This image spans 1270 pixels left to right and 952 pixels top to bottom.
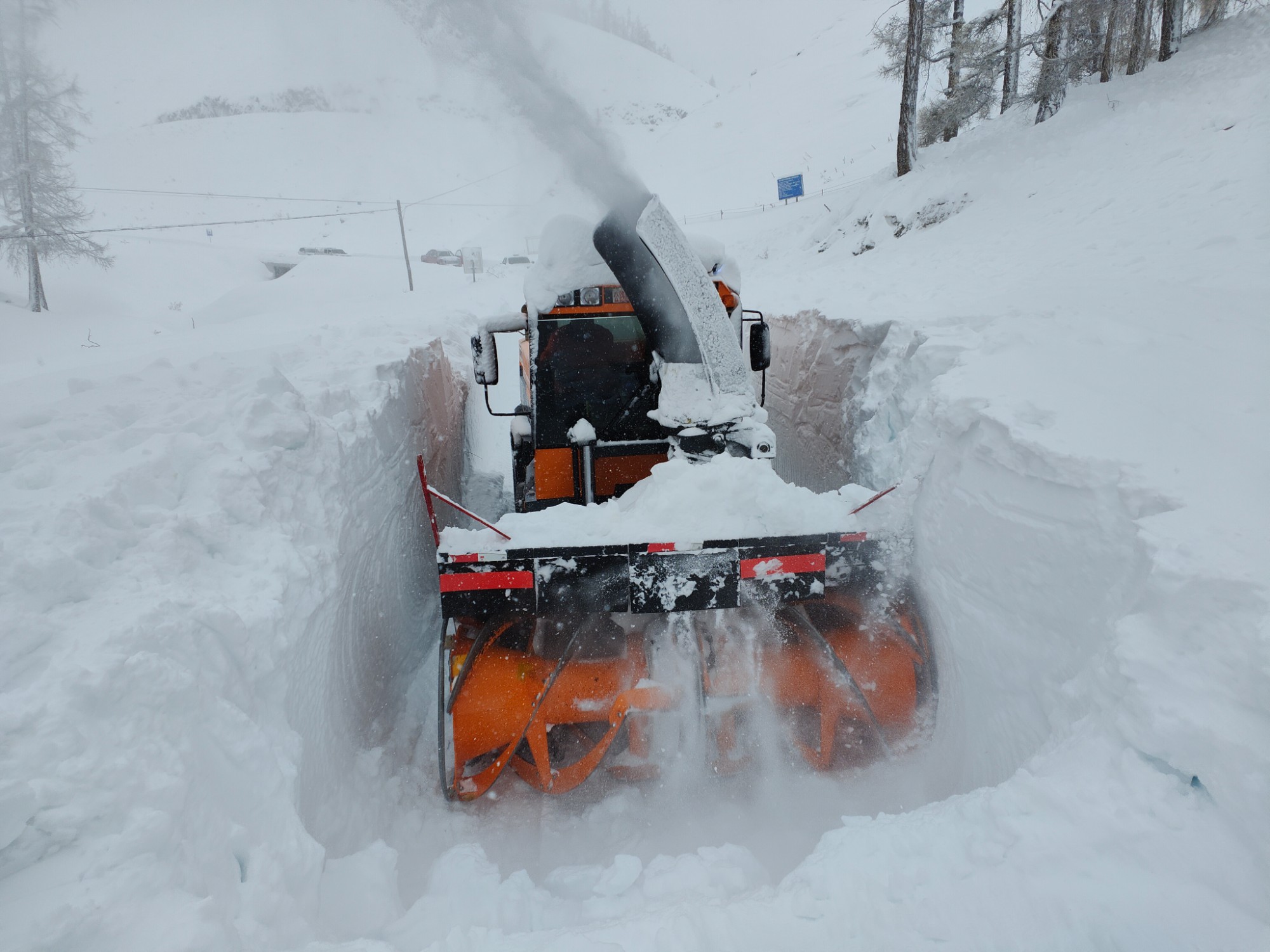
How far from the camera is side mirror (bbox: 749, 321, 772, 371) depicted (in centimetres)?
431

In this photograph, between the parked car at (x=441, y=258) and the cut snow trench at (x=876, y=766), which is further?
the parked car at (x=441, y=258)

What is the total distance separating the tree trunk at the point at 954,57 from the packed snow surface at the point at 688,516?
14.1 m

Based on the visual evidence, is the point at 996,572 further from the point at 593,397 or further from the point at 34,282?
the point at 34,282

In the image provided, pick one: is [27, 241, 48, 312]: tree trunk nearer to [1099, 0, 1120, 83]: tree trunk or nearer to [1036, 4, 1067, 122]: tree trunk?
[1036, 4, 1067, 122]: tree trunk

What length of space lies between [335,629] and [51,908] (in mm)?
1745

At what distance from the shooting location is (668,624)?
369 cm

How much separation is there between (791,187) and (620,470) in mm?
22338

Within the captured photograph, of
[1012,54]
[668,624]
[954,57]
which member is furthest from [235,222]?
[668,624]

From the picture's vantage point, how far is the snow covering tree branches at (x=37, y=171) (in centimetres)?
1823

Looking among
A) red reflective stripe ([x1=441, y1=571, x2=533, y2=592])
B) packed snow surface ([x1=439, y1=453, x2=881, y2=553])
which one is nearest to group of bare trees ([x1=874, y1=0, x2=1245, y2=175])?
packed snow surface ([x1=439, y1=453, x2=881, y2=553])

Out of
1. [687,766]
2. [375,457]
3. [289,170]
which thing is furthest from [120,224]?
[687,766]

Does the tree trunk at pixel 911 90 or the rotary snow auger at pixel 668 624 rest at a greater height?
the tree trunk at pixel 911 90

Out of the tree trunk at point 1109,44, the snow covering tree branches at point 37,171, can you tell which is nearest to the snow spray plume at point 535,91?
the tree trunk at point 1109,44

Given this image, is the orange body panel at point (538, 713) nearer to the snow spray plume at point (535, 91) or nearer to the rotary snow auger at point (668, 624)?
the rotary snow auger at point (668, 624)
